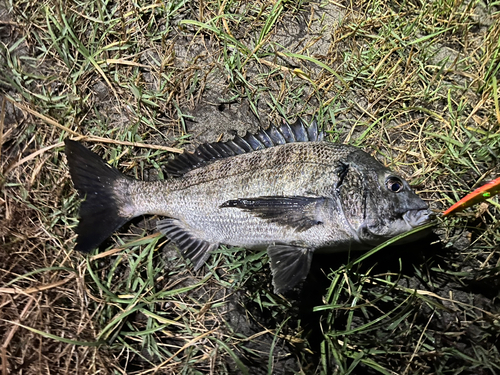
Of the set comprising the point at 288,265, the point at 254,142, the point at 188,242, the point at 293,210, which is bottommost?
the point at 188,242

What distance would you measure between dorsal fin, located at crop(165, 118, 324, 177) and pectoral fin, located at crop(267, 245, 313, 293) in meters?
0.77

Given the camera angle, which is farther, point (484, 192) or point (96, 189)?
point (96, 189)

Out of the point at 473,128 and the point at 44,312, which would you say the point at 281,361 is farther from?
the point at 473,128

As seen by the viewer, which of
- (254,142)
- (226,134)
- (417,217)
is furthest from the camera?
(226,134)

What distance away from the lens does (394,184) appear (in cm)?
231

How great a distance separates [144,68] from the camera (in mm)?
3020

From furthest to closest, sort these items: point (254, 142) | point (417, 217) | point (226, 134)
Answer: point (226, 134)
point (254, 142)
point (417, 217)

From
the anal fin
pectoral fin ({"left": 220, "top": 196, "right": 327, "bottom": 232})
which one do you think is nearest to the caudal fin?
the anal fin

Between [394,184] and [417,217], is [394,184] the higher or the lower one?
the higher one

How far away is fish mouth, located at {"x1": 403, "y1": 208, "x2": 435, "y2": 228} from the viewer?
2236 millimetres

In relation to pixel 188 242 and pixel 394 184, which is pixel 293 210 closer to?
pixel 394 184

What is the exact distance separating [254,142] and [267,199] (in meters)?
0.56

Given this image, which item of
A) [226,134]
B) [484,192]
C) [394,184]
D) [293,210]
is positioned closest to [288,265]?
[293,210]

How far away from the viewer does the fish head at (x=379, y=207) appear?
2242mm
